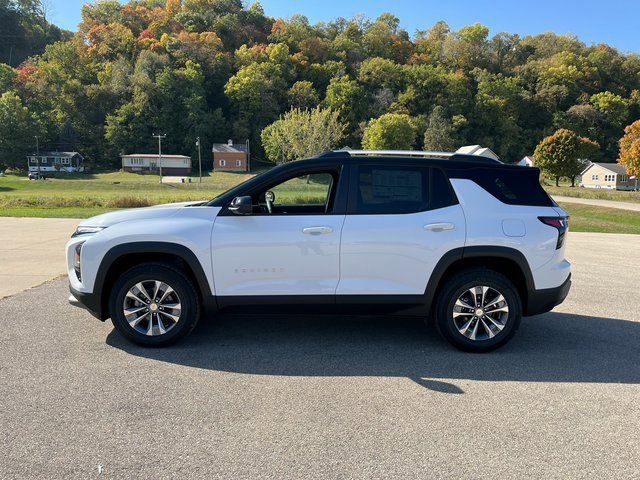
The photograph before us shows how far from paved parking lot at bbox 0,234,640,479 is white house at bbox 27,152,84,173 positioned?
94.5 meters

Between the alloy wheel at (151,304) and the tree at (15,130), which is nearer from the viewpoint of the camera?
the alloy wheel at (151,304)

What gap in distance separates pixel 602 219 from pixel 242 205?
2315cm

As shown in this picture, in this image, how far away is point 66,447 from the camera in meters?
2.93

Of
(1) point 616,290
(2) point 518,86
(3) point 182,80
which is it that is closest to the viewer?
(1) point 616,290

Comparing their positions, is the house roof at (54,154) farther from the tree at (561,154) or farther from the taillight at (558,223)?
the taillight at (558,223)

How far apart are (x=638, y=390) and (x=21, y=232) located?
1417 cm

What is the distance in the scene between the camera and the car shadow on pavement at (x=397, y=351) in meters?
4.19

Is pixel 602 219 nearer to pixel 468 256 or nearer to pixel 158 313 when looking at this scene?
pixel 468 256

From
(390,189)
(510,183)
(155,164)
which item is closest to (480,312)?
(510,183)

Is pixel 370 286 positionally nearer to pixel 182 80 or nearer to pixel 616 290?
pixel 616 290

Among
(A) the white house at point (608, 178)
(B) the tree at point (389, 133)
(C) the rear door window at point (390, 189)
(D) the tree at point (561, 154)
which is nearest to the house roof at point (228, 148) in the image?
(B) the tree at point (389, 133)

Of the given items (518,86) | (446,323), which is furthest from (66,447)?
(518,86)

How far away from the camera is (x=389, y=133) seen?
87.6 m

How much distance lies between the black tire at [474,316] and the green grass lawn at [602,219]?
15.1 metres
